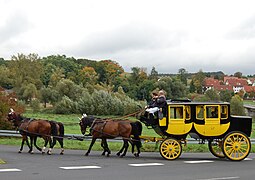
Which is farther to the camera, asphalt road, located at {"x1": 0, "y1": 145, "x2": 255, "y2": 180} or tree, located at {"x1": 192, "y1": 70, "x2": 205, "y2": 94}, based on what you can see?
tree, located at {"x1": 192, "y1": 70, "x2": 205, "y2": 94}

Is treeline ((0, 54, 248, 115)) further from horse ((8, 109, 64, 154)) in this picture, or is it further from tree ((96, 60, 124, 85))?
horse ((8, 109, 64, 154))

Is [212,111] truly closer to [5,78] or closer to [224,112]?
[224,112]

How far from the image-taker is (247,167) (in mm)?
14070

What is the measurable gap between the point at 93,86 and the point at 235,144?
69.1 meters

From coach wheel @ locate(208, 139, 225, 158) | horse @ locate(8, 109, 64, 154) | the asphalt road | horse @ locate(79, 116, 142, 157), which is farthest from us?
horse @ locate(8, 109, 64, 154)

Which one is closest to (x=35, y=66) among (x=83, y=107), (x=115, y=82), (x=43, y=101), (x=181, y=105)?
(x=115, y=82)

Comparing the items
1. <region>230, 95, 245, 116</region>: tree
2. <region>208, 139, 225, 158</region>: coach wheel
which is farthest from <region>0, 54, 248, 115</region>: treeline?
<region>208, 139, 225, 158</region>: coach wheel

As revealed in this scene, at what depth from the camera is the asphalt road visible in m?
11.9

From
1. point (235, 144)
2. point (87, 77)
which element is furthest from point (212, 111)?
point (87, 77)

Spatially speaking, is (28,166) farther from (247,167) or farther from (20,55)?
(20,55)

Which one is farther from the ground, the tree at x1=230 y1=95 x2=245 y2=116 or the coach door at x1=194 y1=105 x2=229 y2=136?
the tree at x1=230 y1=95 x2=245 y2=116

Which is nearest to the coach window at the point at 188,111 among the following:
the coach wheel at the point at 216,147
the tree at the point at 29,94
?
the coach wheel at the point at 216,147

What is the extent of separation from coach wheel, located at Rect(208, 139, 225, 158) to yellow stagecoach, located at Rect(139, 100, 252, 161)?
0.25 meters

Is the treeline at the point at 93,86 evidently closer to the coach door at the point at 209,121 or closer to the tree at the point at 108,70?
the tree at the point at 108,70
